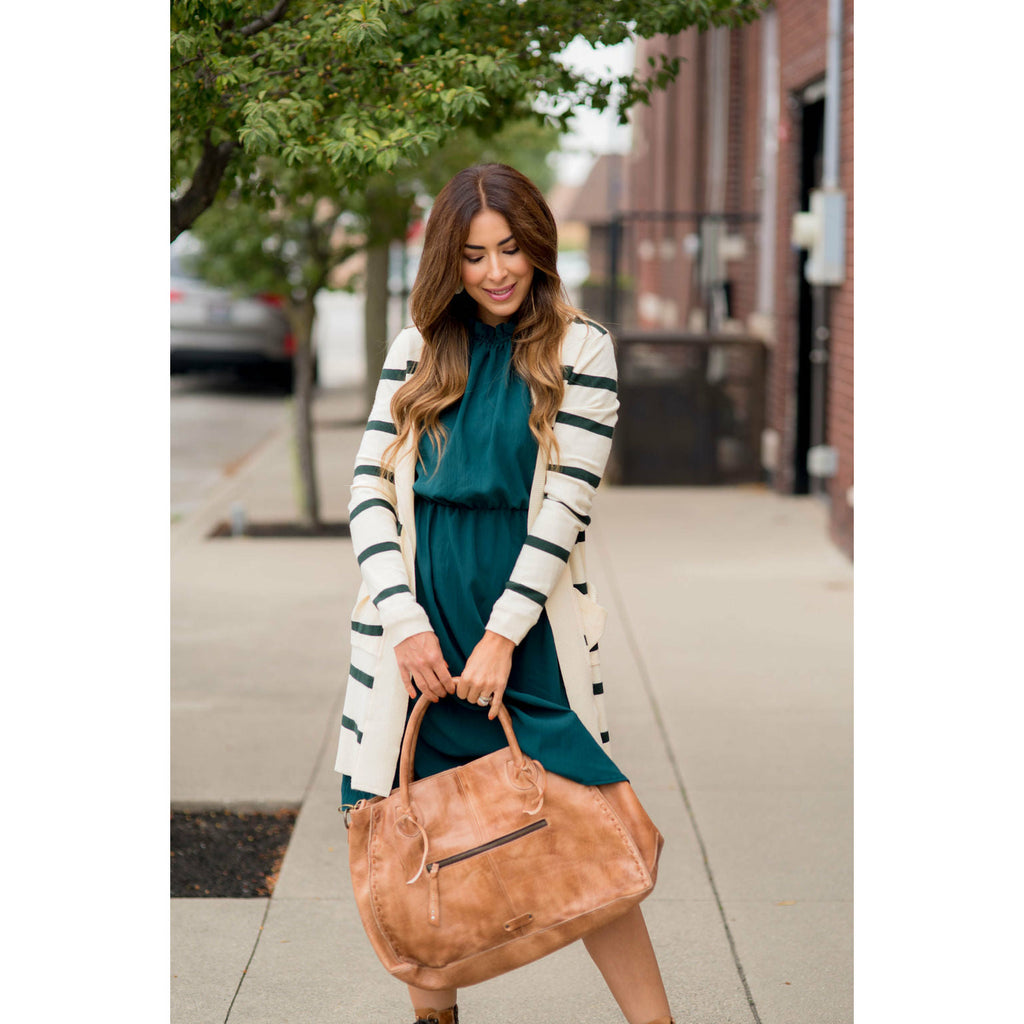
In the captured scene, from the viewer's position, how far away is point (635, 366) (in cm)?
1036

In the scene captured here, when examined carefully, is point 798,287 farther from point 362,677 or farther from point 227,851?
point 362,677

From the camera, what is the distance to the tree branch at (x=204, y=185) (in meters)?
3.99

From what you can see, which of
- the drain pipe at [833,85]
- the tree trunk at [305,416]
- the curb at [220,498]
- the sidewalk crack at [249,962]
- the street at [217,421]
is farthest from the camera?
the street at [217,421]

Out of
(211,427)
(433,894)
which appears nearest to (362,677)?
(433,894)

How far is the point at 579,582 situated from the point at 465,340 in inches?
19.5

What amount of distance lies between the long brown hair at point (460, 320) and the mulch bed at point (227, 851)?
1764 mm

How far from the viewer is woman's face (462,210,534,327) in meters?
2.55

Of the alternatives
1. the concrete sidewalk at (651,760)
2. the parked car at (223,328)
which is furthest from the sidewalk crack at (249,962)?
the parked car at (223,328)

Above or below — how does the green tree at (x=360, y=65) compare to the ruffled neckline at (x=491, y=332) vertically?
above

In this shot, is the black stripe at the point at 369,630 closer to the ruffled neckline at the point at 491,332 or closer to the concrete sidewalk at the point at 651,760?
the ruffled neckline at the point at 491,332

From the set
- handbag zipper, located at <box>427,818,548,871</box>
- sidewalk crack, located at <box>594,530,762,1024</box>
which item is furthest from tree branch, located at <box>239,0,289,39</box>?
sidewalk crack, located at <box>594,530,762,1024</box>

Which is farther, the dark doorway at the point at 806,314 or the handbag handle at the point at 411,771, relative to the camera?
the dark doorway at the point at 806,314
